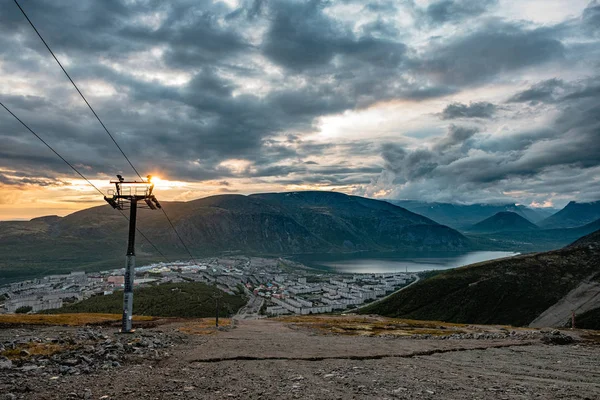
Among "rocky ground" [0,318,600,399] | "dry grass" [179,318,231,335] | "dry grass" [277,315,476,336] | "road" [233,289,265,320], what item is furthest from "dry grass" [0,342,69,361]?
"road" [233,289,265,320]

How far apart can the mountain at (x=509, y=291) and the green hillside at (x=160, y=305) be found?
218 feet

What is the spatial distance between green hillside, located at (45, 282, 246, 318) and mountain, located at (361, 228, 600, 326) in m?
66.6

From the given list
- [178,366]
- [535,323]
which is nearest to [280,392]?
[178,366]

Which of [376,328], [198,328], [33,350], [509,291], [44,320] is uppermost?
[33,350]

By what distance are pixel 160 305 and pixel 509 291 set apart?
4828 inches

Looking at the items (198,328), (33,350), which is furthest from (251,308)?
(33,350)

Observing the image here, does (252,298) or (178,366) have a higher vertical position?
(178,366)

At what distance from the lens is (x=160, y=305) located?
381 ft

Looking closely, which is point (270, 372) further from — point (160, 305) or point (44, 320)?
point (160, 305)

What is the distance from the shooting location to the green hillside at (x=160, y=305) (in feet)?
357

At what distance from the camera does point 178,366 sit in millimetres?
20391

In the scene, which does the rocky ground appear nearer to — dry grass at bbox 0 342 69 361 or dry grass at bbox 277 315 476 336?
dry grass at bbox 0 342 69 361

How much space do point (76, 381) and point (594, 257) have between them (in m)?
190

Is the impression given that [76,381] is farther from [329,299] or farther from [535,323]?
[329,299]
